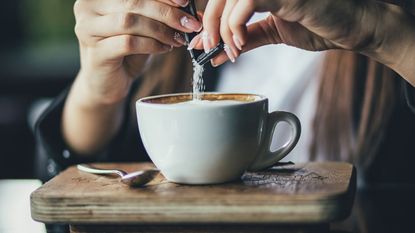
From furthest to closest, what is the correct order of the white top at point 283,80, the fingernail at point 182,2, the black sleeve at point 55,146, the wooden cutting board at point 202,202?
the white top at point 283,80
the black sleeve at point 55,146
the fingernail at point 182,2
the wooden cutting board at point 202,202

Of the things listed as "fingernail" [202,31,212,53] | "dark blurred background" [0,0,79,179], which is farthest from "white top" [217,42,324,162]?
"dark blurred background" [0,0,79,179]

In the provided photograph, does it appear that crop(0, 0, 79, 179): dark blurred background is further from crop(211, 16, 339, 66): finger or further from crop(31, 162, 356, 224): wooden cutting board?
crop(31, 162, 356, 224): wooden cutting board

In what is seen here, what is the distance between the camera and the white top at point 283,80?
1.49m

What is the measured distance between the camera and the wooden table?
0.65m

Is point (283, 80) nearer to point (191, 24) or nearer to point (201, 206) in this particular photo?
point (191, 24)

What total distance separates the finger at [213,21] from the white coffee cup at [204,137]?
105 mm

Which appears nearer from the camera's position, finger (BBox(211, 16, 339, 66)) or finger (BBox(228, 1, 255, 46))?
finger (BBox(228, 1, 255, 46))

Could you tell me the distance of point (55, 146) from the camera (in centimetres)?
133

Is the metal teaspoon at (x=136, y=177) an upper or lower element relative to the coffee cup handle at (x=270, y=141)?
lower

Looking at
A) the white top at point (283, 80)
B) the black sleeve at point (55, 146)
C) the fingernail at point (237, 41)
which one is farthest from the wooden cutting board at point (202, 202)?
the white top at point (283, 80)

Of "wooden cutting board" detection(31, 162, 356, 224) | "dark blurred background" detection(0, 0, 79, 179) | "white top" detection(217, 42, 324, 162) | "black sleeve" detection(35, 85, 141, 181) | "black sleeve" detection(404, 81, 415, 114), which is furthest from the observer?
"dark blurred background" detection(0, 0, 79, 179)

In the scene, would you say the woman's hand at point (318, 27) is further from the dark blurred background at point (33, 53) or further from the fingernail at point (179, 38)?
the dark blurred background at point (33, 53)

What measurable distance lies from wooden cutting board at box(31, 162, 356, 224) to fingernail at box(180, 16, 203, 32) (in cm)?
23

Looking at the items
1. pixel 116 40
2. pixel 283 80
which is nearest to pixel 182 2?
pixel 116 40
